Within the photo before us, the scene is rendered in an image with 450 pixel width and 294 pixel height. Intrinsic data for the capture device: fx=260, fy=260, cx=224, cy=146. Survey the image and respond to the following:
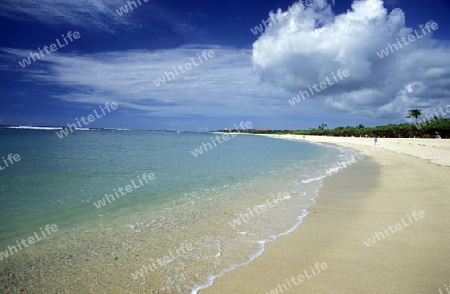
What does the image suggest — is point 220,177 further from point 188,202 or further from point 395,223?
point 395,223

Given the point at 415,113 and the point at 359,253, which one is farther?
the point at 415,113

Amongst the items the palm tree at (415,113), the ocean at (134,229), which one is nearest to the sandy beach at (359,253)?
the ocean at (134,229)

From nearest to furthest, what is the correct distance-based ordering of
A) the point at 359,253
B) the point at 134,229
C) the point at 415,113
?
1. the point at 359,253
2. the point at 134,229
3. the point at 415,113

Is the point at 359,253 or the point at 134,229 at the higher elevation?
the point at 134,229

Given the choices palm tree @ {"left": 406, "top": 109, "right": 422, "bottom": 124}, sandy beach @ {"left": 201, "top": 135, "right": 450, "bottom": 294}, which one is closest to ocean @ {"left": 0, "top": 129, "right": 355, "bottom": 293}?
sandy beach @ {"left": 201, "top": 135, "right": 450, "bottom": 294}

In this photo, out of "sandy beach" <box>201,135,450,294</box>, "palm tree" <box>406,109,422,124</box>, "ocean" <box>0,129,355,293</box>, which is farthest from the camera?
"palm tree" <box>406,109,422,124</box>

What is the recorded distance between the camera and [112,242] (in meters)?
5.59

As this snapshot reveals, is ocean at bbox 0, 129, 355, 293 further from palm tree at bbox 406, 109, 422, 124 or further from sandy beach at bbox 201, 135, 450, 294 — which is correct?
palm tree at bbox 406, 109, 422, 124

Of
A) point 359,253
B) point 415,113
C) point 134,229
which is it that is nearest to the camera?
point 359,253

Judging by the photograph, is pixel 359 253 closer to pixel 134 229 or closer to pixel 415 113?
pixel 134 229

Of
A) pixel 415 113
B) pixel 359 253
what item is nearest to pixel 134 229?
pixel 359 253

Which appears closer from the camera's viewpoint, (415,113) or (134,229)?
(134,229)

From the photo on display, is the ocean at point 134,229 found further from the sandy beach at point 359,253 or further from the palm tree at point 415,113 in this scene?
the palm tree at point 415,113

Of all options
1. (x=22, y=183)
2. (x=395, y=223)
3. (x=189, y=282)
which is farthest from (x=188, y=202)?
(x=22, y=183)
